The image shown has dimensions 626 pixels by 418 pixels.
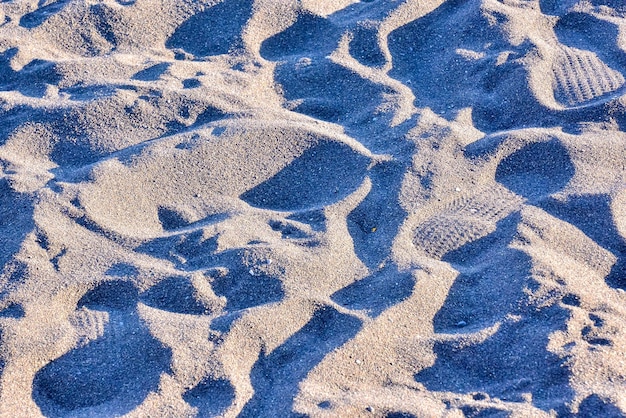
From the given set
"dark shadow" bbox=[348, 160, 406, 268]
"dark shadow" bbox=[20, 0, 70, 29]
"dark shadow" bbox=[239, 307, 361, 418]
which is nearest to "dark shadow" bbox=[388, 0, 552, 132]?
"dark shadow" bbox=[348, 160, 406, 268]

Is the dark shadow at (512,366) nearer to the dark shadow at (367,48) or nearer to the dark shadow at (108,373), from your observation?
the dark shadow at (108,373)

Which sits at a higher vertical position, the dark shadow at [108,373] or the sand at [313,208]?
the sand at [313,208]

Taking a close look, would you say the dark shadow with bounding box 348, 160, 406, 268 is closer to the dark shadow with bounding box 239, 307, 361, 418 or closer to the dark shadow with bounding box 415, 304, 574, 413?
the dark shadow with bounding box 239, 307, 361, 418

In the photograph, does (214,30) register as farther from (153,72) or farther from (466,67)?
(466,67)

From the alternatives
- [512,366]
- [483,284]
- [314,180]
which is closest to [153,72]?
[314,180]

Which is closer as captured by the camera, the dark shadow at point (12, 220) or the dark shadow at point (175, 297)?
the dark shadow at point (175, 297)

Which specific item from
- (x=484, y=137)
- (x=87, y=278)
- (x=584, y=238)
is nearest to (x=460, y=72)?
(x=484, y=137)

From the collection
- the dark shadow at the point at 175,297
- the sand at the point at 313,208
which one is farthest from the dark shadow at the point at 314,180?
the dark shadow at the point at 175,297

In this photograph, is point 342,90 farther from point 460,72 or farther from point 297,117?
point 460,72
